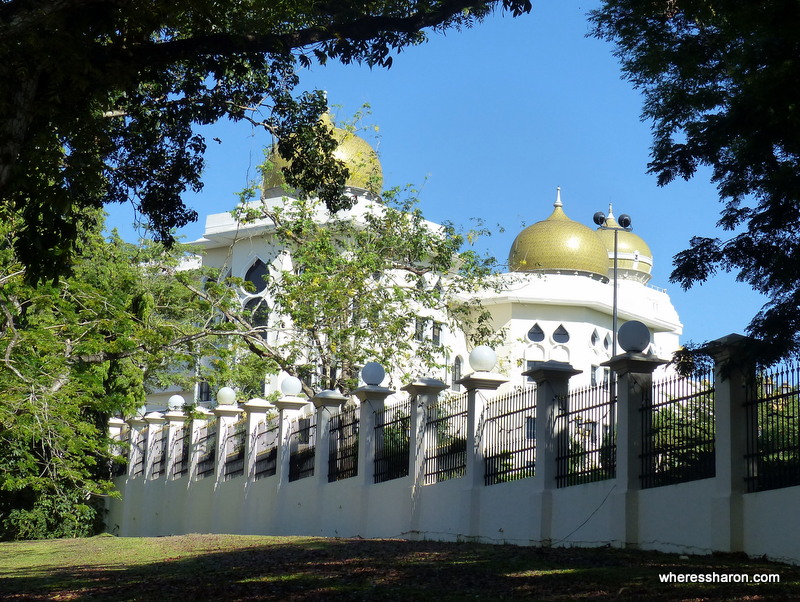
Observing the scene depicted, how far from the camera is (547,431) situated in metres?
13.0

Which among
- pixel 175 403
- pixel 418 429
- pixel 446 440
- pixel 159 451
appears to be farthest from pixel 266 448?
pixel 159 451

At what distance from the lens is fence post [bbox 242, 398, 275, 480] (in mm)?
22109

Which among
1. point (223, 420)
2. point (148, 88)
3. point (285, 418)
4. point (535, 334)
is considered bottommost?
point (285, 418)

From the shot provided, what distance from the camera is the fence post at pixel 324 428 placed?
19.0m

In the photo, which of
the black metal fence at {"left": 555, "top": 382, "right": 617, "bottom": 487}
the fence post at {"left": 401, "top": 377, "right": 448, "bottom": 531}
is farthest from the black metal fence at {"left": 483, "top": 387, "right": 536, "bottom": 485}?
the fence post at {"left": 401, "top": 377, "right": 448, "bottom": 531}

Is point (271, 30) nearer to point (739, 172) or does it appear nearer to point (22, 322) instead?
point (739, 172)

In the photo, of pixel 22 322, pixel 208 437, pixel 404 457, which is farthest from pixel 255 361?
pixel 404 457

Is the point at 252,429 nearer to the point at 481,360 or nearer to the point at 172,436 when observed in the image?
the point at 172,436

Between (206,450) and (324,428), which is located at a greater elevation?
(324,428)

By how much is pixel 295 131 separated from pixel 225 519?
12.6 metres

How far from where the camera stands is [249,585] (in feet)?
32.4

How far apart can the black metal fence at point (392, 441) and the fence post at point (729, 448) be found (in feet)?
21.2

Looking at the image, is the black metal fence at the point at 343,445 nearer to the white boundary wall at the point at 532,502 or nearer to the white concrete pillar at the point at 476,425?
the white boundary wall at the point at 532,502

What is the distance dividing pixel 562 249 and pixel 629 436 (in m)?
38.3
